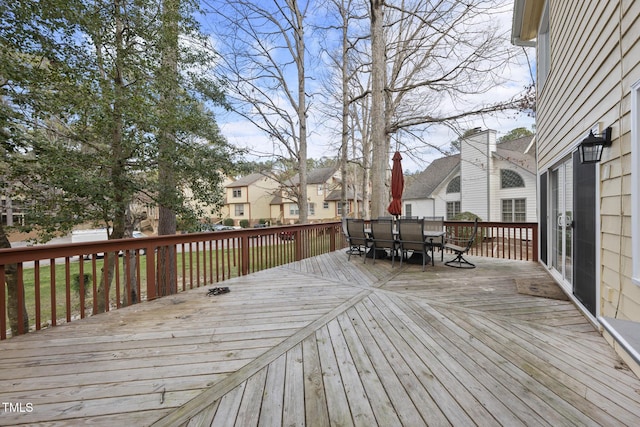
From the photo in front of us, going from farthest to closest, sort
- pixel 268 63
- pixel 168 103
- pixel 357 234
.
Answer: pixel 268 63, pixel 357 234, pixel 168 103

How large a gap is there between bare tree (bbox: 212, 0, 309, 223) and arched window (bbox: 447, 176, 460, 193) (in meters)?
8.72

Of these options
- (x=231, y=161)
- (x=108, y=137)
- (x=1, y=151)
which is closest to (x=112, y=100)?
(x=108, y=137)

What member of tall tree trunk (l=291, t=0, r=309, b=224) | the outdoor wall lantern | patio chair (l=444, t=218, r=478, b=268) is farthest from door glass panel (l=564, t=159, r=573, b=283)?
tall tree trunk (l=291, t=0, r=309, b=224)

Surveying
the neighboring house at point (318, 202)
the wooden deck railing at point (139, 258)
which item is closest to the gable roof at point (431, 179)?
the neighboring house at point (318, 202)

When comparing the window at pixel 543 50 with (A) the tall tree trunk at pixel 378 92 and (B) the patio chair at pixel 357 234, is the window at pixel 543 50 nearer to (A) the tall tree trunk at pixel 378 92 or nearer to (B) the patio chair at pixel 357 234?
(A) the tall tree trunk at pixel 378 92

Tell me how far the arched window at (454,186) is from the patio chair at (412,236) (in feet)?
35.7

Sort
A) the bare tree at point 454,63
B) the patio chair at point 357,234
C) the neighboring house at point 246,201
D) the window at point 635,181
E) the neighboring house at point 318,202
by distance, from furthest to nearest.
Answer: the neighboring house at point 246,201
the neighboring house at point 318,202
the bare tree at point 454,63
the patio chair at point 357,234
the window at point 635,181

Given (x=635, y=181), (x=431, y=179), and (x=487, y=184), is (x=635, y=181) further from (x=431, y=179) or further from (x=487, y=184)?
(x=431, y=179)

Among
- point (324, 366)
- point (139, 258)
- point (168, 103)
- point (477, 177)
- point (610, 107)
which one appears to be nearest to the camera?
point (324, 366)

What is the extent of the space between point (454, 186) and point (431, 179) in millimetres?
2235

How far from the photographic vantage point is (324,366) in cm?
199

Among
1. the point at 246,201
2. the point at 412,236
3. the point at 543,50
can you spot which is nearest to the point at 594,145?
the point at 412,236

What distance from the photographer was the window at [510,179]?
11.8 meters

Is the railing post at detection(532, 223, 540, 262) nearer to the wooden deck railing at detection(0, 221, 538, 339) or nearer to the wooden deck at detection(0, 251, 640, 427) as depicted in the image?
the wooden deck railing at detection(0, 221, 538, 339)
